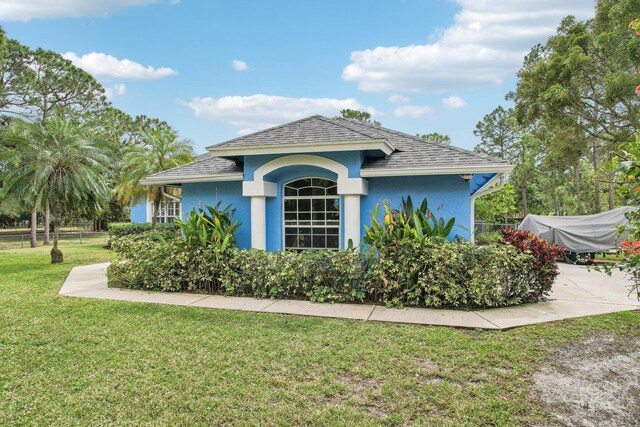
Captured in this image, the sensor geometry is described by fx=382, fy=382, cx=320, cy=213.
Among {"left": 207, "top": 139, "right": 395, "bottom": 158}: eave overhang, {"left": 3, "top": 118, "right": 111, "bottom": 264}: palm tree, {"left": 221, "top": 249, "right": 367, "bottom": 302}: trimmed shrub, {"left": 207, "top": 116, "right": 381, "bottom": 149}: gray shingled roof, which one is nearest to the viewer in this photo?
{"left": 221, "top": 249, "right": 367, "bottom": 302}: trimmed shrub

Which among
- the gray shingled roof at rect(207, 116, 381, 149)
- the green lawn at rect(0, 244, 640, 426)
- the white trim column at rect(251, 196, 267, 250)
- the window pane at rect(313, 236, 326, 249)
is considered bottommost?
the green lawn at rect(0, 244, 640, 426)

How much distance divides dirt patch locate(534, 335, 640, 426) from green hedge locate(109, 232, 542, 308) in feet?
6.46

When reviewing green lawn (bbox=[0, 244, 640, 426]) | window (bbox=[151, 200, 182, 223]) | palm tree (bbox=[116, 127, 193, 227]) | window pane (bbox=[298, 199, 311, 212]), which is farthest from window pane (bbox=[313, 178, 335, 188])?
window (bbox=[151, 200, 182, 223])

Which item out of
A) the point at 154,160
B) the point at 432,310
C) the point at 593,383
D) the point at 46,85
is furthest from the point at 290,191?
the point at 46,85

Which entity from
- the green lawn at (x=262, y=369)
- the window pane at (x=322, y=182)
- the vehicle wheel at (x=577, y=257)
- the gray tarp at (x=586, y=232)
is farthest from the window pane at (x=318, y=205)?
the vehicle wheel at (x=577, y=257)

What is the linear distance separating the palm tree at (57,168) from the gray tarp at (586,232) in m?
18.3

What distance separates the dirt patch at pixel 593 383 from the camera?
3.61m

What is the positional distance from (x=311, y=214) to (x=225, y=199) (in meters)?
2.56

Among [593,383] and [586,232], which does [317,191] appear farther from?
[586,232]

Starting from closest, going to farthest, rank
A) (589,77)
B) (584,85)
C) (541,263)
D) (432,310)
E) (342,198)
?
1. (432,310)
2. (541,263)
3. (342,198)
4. (589,77)
5. (584,85)

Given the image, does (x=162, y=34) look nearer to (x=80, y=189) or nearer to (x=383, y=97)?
(x=80, y=189)

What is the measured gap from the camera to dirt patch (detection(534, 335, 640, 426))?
361cm

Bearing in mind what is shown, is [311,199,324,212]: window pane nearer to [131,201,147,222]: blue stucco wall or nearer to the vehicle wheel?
the vehicle wheel

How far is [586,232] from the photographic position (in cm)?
1553
